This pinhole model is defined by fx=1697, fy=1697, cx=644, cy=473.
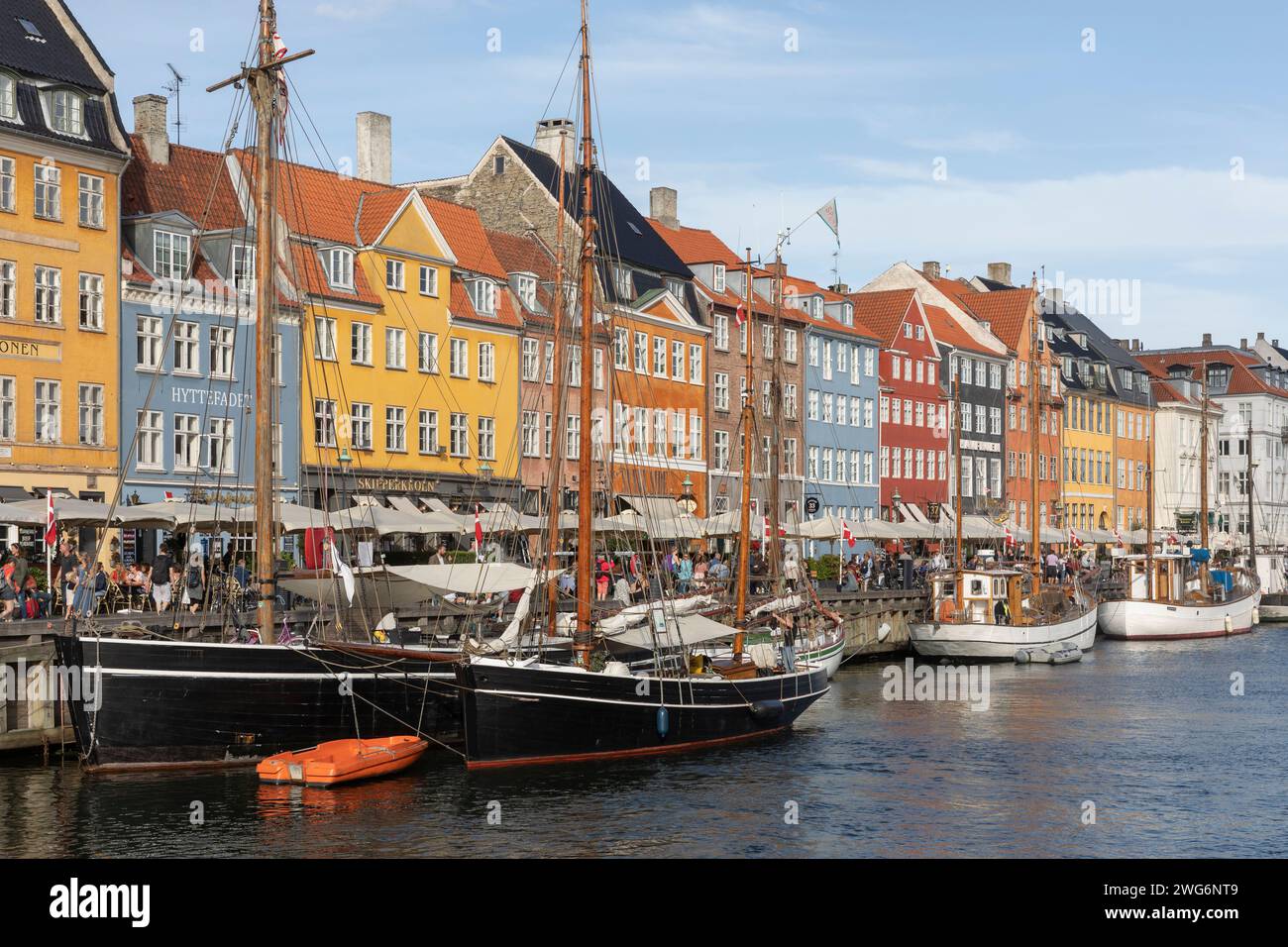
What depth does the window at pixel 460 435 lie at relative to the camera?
2475 inches

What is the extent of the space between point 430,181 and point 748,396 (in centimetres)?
3992

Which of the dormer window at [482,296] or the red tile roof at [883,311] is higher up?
the red tile roof at [883,311]

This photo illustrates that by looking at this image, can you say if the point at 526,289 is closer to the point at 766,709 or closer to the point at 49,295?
the point at 49,295

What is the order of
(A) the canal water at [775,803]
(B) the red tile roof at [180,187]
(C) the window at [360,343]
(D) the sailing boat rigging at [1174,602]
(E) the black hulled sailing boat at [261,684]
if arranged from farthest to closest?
(D) the sailing boat rigging at [1174,602]
(C) the window at [360,343]
(B) the red tile roof at [180,187]
(E) the black hulled sailing boat at [261,684]
(A) the canal water at [775,803]

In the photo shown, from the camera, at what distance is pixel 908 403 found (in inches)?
3863

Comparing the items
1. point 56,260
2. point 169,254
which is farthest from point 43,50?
point 169,254

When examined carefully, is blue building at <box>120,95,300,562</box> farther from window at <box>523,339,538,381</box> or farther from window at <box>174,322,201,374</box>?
window at <box>523,339,538,381</box>

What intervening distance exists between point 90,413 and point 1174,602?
4587 centimetres

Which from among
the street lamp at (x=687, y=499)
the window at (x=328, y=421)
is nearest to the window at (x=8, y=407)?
the window at (x=328, y=421)

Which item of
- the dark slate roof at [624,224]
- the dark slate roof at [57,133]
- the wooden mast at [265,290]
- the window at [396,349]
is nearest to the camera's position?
the wooden mast at [265,290]

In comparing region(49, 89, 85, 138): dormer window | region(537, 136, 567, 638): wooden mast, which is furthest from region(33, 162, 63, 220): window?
region(537, 136, 567, 638): wooden mast

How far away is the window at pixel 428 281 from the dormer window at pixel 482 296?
245cm

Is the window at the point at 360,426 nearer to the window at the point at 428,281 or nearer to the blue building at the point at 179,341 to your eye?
the blue building at the point at 179,341

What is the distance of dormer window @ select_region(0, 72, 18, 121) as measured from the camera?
47.8 meters
